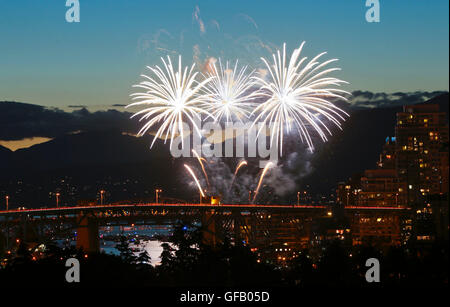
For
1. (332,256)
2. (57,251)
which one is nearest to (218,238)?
(332,256)

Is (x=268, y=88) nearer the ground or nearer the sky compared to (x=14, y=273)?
nearer the sky
